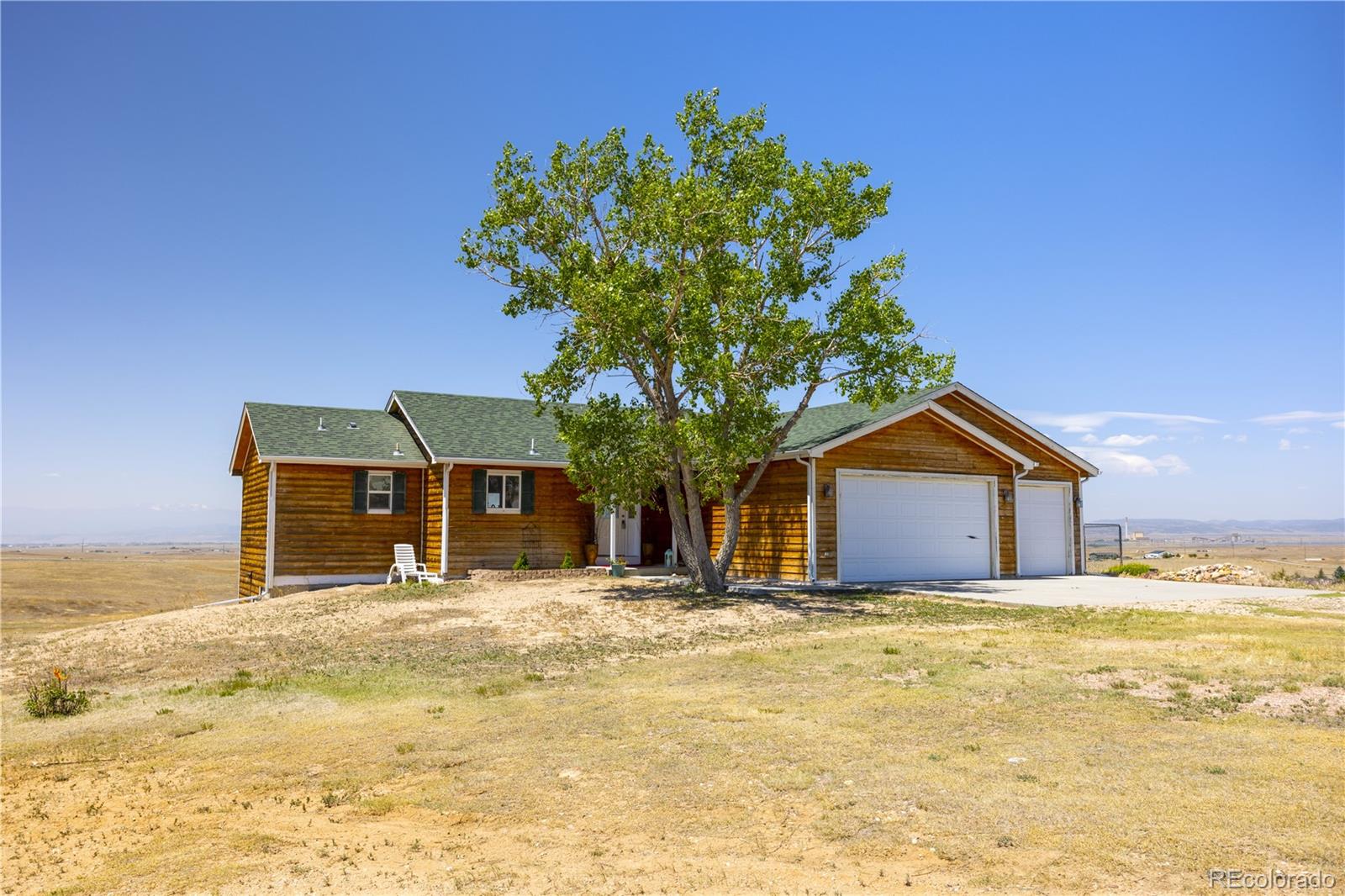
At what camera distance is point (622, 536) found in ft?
85.0

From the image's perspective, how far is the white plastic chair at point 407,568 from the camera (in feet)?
73.7

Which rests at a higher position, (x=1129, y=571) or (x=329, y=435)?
(x=329, y=435)

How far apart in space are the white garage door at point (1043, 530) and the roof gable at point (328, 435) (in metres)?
16.0

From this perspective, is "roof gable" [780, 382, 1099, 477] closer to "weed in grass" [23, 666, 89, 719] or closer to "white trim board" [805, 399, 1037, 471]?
"white trim board" [805, 399, 1037, 471]

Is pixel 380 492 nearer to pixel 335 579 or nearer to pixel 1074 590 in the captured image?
pixel 335 579

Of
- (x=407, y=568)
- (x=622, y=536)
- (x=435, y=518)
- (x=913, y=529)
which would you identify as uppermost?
(x=435, y=518)

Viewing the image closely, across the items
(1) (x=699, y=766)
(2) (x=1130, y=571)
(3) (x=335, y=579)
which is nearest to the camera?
(1) (x=699, y=766)

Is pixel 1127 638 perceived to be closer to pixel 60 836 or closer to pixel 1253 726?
pixel 1253 726

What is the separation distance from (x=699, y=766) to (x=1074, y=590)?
52.6 ft

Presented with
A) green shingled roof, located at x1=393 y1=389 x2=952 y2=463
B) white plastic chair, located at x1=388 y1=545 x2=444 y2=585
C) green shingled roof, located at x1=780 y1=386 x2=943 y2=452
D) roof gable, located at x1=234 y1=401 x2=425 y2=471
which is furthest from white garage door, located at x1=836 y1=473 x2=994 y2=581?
roof gable, located at x1=234 y1=401 x2=425 y2=471

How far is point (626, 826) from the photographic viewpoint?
19.5 ft

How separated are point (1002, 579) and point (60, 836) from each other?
2155 centimetres

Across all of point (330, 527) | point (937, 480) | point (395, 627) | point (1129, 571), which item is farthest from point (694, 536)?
point (1129, 571)

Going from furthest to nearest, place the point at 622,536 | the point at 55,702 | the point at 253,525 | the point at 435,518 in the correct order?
the point at 622,536 < the point at 253,525 < the point at 435,518 < the point at 55,702
